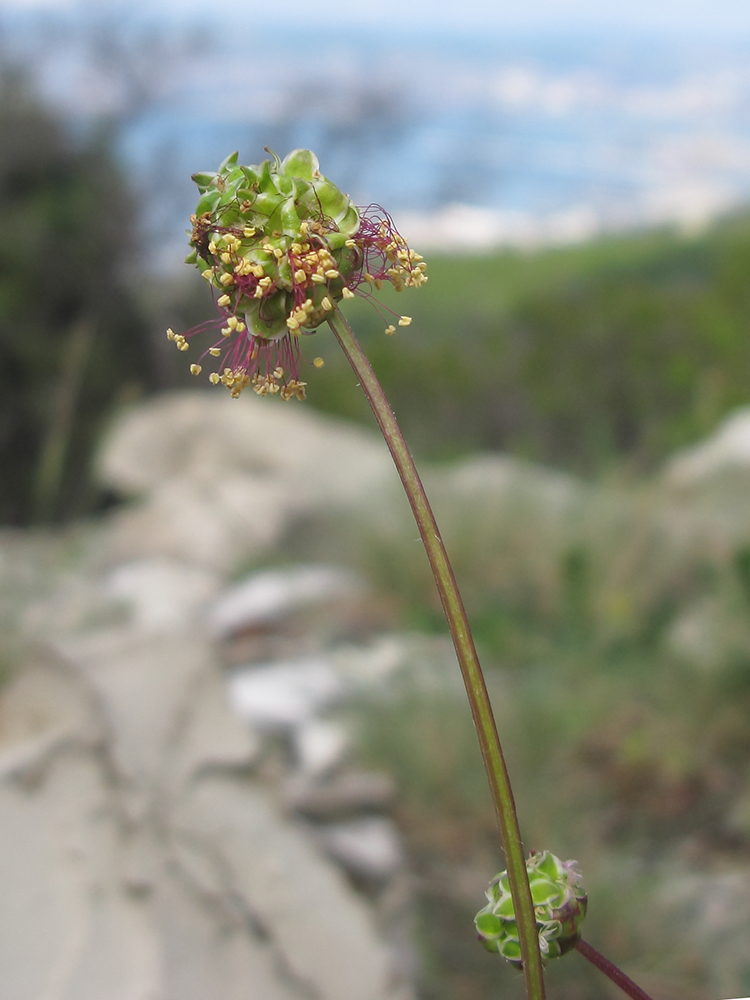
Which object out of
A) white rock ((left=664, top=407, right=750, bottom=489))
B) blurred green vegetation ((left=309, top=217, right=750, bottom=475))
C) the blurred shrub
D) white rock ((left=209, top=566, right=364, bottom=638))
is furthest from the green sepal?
the blurred shrub

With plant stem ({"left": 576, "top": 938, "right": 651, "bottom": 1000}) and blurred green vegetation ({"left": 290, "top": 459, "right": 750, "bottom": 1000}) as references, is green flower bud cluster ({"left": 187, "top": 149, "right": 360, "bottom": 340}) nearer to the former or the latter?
plant stem ({"left": 576, "top": 938, "right": 651, "bottom": 1000})

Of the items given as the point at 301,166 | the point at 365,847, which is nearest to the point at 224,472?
the point at 365,847

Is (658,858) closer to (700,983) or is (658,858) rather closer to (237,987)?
(700,983)

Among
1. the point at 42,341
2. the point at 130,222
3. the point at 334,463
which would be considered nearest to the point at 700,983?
the point at 334,463

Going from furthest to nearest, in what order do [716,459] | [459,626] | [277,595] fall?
[716,459], [277,595], [459,626]

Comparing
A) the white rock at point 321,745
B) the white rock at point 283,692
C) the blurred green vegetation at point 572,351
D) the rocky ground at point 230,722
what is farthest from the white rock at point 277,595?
the blurred green vegetation at point 572,351

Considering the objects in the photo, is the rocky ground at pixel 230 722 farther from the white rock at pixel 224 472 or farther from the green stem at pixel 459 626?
the green stem at pixel 459 626

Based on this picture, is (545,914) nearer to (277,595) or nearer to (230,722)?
(230,722)
